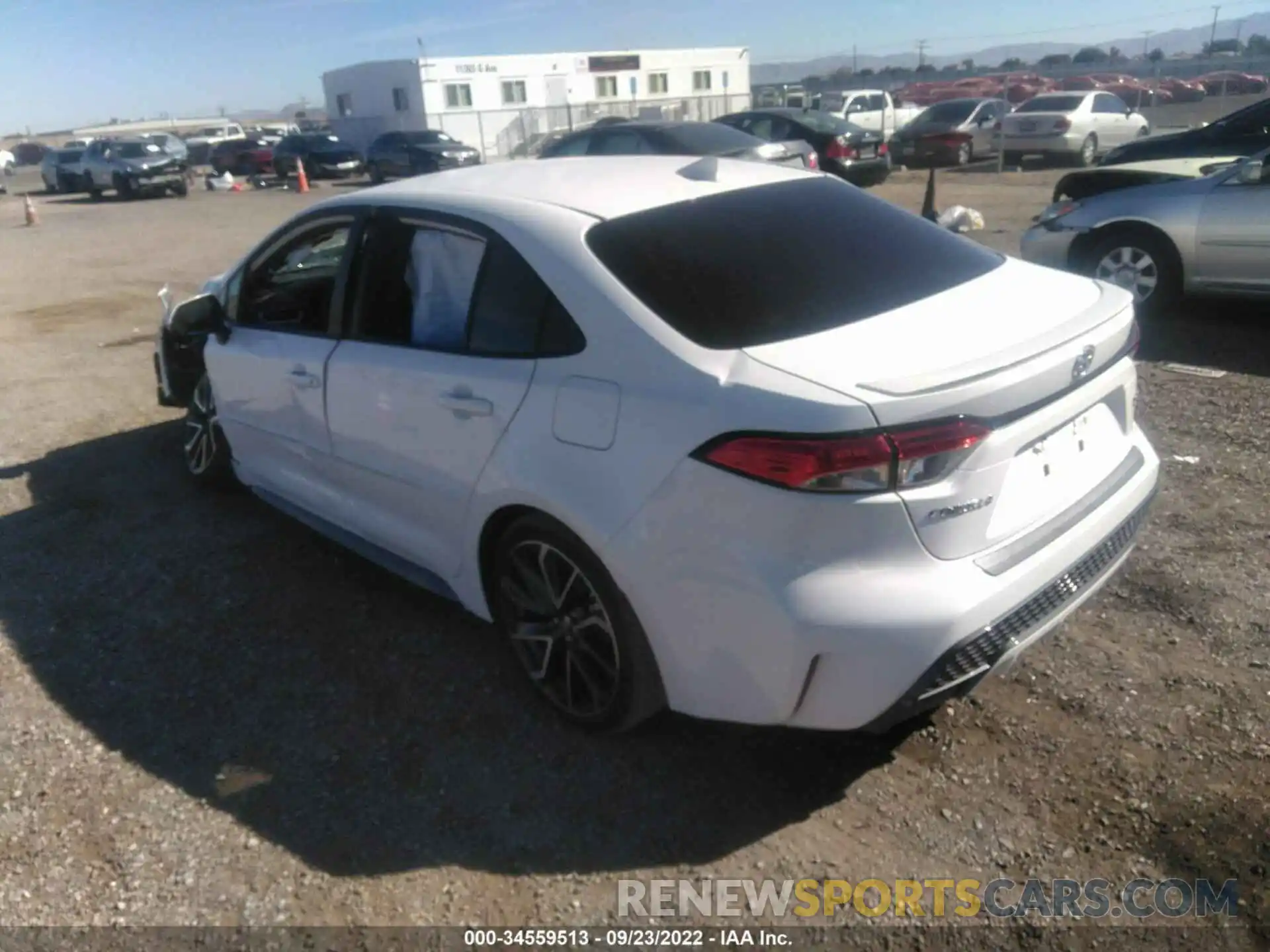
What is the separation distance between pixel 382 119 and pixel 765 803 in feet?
132

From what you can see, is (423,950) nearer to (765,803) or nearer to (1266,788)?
(765,803)

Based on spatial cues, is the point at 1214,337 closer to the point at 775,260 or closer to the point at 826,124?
the point at 775,260

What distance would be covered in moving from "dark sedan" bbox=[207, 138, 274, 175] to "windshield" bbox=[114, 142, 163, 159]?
5.18 meters

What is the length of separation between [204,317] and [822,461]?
11.0 feet

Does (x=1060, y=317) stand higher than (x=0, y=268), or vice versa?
(x=1060, y=317)

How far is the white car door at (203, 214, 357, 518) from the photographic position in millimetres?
4086

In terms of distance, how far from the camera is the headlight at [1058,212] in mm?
7711

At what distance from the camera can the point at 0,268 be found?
16.6 m

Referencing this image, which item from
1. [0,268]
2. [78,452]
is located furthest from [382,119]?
[78,452]

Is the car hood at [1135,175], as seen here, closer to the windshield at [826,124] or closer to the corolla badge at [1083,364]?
the corolla badge at [1083,364]

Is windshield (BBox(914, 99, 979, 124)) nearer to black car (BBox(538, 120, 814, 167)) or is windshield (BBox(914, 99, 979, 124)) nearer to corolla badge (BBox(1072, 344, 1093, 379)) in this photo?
black car (BBox(538, 120, 814, 167))

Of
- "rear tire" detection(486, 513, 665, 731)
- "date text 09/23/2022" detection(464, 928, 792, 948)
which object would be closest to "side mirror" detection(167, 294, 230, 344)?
Result: "rear tire" detection(486, 513, 665, 731)


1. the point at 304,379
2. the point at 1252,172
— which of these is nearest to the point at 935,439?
the point at 304,379

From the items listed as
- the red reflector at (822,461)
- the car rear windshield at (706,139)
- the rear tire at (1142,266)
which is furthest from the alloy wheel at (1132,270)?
the car rear windshield at (706,139)
